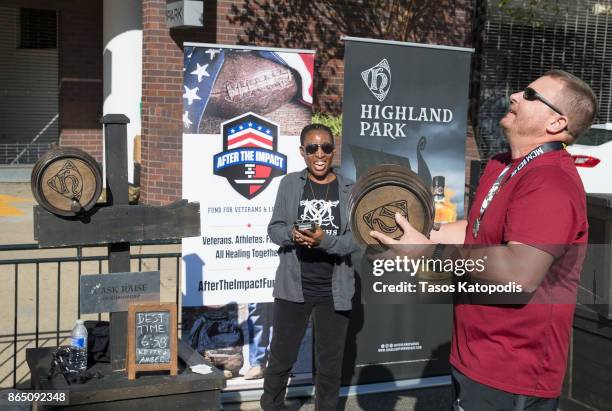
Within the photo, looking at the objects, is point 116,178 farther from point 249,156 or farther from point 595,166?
point 595,166

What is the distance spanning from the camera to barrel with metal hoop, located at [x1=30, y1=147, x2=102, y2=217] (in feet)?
12.3

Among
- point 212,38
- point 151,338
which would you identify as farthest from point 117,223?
point 212,38

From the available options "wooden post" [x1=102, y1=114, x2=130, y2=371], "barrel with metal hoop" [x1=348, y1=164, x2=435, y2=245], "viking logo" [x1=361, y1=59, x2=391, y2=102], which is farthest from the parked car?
"barrel with metal hoop" [x1=348, y1=164, x2=435, y2=245]

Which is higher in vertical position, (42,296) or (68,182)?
(68,182)

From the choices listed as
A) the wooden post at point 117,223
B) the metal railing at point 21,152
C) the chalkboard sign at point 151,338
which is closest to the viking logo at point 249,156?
the wooden post at point 117,223

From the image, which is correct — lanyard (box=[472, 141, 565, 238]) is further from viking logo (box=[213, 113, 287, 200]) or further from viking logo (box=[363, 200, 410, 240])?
viking logo (box=[213, 113, 287, 200])

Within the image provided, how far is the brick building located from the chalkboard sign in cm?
772

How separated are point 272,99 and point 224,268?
121 centimetres

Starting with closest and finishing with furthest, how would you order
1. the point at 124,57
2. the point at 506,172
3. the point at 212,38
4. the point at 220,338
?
1. the point at 506,172
2. the point at 220,338
3. the point at 212,38
4. the point at 124,57

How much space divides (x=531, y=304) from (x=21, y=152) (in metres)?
17.2

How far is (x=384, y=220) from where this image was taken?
2.86m

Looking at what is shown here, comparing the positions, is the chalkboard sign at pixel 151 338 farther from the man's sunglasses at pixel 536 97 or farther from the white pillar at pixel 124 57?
the white pillar at pixel 124 57

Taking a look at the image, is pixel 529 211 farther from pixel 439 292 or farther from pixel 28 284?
pixel 28 284

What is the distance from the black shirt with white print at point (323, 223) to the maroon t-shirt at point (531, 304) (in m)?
1.91
